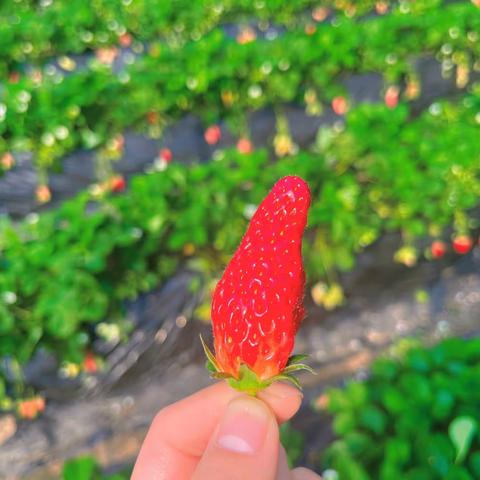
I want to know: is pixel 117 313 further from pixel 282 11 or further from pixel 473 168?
pixel 282 11

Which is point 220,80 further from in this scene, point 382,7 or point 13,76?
point 382,7

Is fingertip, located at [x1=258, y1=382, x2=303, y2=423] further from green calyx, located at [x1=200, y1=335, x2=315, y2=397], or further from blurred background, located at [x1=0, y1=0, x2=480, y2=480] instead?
blurred background, located at [x1=0, y1=0, x2=480, y2=480]

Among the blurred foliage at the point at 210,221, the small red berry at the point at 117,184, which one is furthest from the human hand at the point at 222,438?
the small red berry at the point at 117,184

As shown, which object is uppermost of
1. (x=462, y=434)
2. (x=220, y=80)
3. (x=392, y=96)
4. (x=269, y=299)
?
(x=269, y=299)

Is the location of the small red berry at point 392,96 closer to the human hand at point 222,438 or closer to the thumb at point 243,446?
the human hand at point 222,438

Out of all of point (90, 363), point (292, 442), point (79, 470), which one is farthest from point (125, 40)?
point (79, 470)

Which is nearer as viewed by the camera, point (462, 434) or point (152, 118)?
point (462, 434)

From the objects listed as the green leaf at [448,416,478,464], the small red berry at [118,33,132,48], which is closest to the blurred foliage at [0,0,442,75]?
the small red berry at [118,33,132,48]
